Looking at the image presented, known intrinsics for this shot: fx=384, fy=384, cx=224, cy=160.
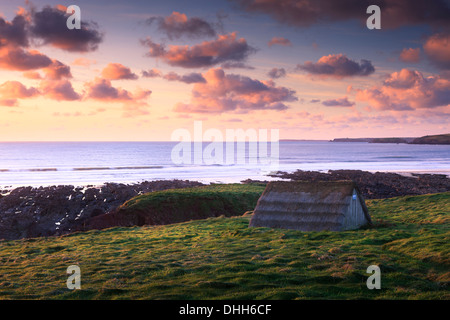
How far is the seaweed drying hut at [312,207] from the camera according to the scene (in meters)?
27.4

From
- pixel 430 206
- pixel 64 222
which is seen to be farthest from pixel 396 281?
pixel 64 222

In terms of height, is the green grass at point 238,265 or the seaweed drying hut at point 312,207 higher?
the seaweed drying hut at point 312,207

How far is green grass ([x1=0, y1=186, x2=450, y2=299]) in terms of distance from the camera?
13422mm

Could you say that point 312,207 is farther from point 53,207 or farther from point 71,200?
point 71,200

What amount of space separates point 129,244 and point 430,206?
30.3m

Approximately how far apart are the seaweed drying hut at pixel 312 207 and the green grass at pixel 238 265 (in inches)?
67.9

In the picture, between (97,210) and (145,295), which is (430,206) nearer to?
(145,295)

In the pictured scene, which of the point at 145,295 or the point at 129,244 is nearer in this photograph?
the point at 145,295

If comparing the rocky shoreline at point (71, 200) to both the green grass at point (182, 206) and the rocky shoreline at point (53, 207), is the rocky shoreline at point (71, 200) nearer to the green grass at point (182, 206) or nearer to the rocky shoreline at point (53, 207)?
the rocky shoreline at point (53, 207)

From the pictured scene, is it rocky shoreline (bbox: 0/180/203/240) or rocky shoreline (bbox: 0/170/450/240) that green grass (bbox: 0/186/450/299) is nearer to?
rocky shoreline (bbox: 0/180/203/240)

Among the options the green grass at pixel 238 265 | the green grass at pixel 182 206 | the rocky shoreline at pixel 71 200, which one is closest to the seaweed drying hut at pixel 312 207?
the green grass at pixel 238 265

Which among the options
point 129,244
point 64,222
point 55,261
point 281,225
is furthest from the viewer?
point 64,222

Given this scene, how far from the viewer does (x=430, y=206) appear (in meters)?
39.2

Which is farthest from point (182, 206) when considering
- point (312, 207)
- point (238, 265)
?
point (238, 265)
